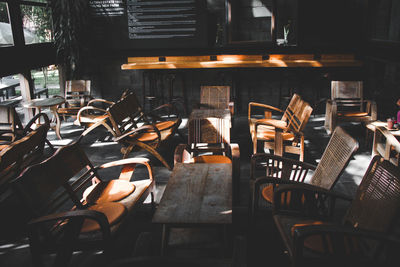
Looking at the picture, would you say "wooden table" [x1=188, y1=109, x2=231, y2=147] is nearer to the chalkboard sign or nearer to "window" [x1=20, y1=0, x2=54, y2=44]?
the chalkboard sign

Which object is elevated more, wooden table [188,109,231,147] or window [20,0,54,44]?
window [20,0,54,44]

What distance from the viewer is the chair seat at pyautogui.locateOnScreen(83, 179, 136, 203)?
9.49 feet

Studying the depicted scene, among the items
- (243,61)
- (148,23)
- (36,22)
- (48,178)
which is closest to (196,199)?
(48,178)

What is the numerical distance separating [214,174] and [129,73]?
581 centimetres

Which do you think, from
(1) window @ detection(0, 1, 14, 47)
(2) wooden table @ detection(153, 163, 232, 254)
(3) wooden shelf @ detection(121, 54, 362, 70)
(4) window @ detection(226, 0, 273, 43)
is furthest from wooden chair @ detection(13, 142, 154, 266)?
(4) window @ detection(226, 0, 273, 43)

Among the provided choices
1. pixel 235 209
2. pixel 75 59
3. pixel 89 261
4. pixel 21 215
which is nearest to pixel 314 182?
pixel 235 209

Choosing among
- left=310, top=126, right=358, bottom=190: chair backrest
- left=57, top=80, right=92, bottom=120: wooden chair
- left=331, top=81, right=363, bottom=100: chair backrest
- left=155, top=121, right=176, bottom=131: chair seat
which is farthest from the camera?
left=57, top=80, right=92, bottom=120: wooden chair

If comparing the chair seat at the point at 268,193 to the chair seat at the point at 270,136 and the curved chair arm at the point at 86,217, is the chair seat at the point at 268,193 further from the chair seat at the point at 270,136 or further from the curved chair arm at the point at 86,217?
the chair seat at the point at 270,136

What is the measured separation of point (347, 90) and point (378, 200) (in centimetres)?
462

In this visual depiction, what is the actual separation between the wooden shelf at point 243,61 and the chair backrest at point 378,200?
16.9ft

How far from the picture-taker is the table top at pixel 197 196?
7.53ft

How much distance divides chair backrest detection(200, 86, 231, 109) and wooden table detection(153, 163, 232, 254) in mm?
3063

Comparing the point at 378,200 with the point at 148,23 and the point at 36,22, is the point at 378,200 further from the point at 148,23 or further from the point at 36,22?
the point at 36,22

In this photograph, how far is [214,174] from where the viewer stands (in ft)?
9.80
